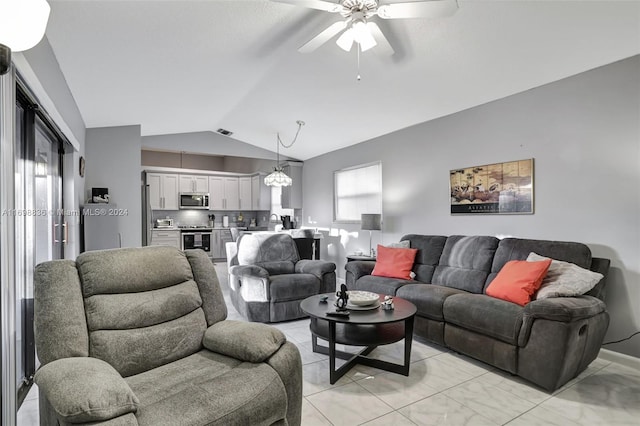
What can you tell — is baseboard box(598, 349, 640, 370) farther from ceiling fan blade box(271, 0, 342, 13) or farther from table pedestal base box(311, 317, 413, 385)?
ceiling fan blade box(271, 0, 342, 13)

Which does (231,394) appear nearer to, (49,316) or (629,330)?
(49,316)

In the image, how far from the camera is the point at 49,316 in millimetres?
1540

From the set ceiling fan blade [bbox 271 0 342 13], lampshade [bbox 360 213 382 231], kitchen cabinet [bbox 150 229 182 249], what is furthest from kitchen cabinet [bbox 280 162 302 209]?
ceiling fan blade [bbox 271 0 342 13]

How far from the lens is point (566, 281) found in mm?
2596

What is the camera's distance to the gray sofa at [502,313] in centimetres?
228

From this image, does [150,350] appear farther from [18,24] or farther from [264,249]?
[264,249]

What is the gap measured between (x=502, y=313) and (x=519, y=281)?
39 cm

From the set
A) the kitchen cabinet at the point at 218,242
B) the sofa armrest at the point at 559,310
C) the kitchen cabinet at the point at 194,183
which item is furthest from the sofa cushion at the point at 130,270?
the kitchen cabinet at the point at 194,183

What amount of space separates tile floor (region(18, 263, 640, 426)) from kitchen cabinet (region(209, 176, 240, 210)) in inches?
253

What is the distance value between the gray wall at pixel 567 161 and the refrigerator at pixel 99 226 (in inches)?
163

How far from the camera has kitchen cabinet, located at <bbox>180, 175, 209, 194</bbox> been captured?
26.9 feet

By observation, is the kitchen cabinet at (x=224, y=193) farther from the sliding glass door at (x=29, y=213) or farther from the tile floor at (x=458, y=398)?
the tile floor at (x=458, y=398)

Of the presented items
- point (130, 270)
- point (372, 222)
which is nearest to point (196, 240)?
point (372, 222)

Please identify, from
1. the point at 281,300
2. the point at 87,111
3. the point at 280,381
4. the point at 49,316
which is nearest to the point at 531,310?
the point at 280,381
